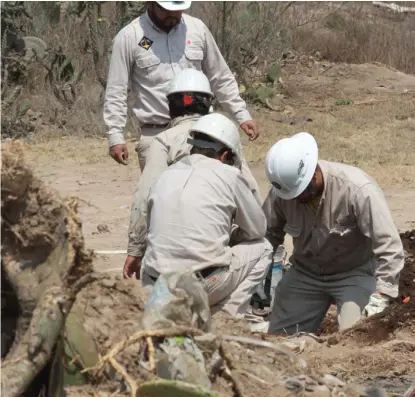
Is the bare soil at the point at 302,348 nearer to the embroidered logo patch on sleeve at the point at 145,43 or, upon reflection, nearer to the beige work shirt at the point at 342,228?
the beige work shirt at the point at 342,228

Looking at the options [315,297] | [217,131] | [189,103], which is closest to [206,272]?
[217,131]

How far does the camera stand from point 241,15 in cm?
1728

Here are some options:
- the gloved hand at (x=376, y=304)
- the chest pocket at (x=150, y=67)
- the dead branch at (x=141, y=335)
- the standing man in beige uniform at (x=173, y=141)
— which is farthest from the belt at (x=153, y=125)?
the dead branch at (x=141, y=335)

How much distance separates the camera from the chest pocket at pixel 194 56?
23.8 ft

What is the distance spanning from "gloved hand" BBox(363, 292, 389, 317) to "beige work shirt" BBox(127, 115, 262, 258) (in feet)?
3.24

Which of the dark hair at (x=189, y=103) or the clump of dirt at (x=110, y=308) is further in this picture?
the dark hair at (x=189, y=103)

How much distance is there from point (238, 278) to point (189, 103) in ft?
4.60

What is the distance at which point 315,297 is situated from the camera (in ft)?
21.5

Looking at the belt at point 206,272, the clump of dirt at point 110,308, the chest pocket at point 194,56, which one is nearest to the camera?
the clump of dirt at point 110,308

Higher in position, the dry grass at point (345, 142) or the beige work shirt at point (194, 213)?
the beige work shirt at point (194, 213)

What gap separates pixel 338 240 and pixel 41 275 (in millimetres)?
3594

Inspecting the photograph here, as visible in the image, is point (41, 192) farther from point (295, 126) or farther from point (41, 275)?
point (295, 126)

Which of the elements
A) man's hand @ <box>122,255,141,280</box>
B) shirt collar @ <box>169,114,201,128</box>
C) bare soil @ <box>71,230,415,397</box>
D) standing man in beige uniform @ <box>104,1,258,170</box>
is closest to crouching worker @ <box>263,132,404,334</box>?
bare soil @ <box>71,230,415,397</box>

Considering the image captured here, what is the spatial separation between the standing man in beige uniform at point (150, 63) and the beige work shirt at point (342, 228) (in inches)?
48.9
